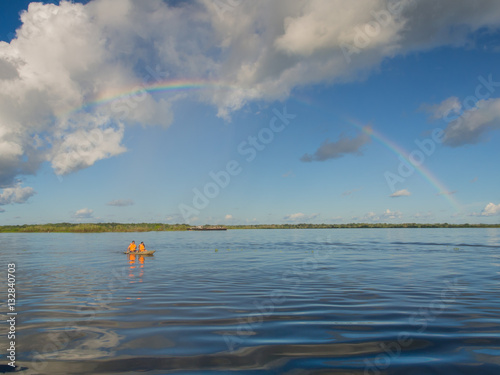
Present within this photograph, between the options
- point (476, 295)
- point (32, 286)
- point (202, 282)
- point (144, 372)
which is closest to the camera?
point (144, 372)

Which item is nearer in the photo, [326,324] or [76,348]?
[76,348]

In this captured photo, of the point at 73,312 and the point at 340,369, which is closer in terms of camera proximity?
the point at 340,369

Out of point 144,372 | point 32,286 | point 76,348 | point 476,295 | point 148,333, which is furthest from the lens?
point 32,286

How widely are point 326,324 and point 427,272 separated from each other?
63.4 ft

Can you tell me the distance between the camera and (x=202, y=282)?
23.0 meters

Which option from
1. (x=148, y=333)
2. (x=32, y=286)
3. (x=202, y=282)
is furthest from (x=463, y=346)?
(x=32, y=286)

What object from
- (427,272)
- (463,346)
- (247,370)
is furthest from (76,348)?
(427,272)

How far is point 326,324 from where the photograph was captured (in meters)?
12.1

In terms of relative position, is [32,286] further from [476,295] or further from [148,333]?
[476,295]

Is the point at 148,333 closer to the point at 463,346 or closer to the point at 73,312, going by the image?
the point at 73,312

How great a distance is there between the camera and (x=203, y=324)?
12.2 metres

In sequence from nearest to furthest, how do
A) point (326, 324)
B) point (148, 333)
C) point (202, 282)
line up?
point (148, 333) < point (326, 324) < point (202, 282)

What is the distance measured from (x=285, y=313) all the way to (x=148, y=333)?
215 inches

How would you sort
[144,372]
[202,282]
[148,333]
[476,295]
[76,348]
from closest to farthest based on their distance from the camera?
1. [144,372]
2. [76,348]
3. [148,333]
4. [476,295]
5. [202,282]
